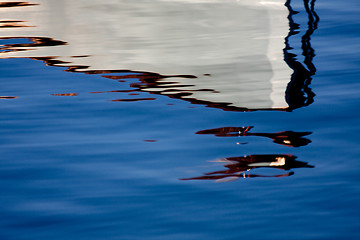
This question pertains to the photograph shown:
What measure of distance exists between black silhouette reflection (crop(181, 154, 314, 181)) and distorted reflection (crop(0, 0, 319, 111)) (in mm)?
662

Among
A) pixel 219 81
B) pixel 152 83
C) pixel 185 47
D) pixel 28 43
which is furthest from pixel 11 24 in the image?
pixel 219 81

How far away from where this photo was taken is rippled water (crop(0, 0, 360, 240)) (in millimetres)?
2768

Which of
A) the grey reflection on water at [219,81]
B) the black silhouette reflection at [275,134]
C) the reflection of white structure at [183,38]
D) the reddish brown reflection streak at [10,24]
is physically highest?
the reddish brown reflection streak at [10,24]

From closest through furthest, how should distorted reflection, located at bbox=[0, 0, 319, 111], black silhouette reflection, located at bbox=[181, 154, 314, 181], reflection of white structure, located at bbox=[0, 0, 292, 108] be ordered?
1. black silhouette reflection, located at bbox=[181, 154, 314, 181]
2. distorted reflection, located at bbox=[0, 0, 319, 111]
3. reflection of white structure, located at bbox=[0, 0, 292, 108]

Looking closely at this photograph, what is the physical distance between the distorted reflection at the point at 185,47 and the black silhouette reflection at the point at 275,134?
0.31 metres

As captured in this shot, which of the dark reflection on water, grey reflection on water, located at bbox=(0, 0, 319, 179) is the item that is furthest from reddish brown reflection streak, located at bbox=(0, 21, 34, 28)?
grey reflection on water, located at bbox=(0, 0, 319, 179)

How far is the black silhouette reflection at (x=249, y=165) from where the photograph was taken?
3.09m

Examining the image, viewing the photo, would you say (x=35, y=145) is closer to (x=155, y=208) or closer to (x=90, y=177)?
(x=90, y=177)

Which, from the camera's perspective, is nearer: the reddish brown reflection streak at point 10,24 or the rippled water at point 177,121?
the rippled water at point 177,121

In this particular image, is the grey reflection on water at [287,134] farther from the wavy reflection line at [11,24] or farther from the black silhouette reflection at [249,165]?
the wavy reflection line at [11,24]

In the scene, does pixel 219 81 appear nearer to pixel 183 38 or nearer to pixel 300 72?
pixel 300 72

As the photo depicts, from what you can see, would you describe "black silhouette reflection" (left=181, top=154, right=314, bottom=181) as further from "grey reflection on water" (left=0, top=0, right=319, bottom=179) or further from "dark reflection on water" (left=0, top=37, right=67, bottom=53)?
"dark reflection on water" (left=0, top=37, right=67, bottom=53)

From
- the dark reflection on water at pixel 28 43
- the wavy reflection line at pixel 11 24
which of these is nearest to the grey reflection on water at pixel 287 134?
the dark reflection on water at pixel 28 43

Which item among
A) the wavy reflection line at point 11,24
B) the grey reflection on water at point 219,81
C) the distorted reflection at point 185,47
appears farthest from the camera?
the wavy reflection line at point 11,24
